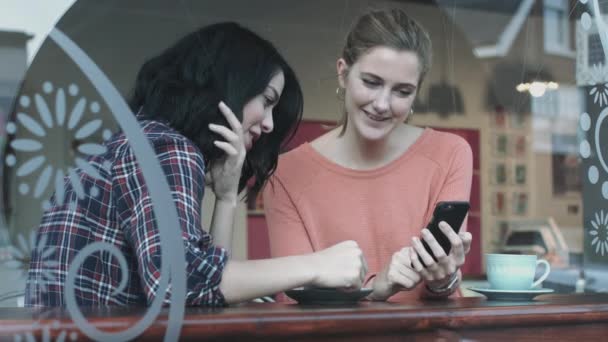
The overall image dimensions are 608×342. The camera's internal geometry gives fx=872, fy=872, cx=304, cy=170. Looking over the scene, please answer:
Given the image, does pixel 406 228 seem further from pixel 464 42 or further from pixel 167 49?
pixel 464 42

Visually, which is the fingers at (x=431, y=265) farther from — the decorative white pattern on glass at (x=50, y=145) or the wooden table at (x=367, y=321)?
the decorative white pattern on glass at (x=50, y=145)

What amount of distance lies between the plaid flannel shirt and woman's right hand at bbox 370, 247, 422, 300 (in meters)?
0.44

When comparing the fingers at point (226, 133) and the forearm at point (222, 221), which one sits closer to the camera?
the fingers at point (226, 133)

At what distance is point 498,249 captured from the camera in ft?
21.7

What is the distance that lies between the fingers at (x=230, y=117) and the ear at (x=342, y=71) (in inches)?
20.4

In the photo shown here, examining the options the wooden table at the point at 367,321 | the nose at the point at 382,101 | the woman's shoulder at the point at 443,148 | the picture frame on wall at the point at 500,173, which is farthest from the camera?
the picture frame on wall at the point at 500,173

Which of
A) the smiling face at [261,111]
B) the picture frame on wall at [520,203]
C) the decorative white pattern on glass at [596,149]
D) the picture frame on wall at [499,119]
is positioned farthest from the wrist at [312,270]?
the picture frame on wall at [520,203]

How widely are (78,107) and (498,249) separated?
5459 millimetres

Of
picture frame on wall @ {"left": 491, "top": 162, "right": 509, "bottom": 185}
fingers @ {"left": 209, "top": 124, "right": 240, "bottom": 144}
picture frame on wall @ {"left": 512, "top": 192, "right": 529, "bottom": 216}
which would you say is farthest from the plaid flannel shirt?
picture frame on wall @ {"left": 512, "top": 192, "right": 529, "bottom": 216}

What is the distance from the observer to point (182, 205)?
1.44 m

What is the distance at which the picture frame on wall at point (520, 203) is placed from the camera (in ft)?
23.2

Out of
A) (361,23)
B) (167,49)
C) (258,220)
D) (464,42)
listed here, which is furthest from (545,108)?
(167,49)

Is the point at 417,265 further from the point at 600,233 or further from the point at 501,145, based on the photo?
the point at 501,145

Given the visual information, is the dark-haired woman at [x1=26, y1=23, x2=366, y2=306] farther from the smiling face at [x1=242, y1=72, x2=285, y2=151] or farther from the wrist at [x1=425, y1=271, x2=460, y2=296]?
the wrist at [x1=425, y1=271, x2=460, y2=296]
